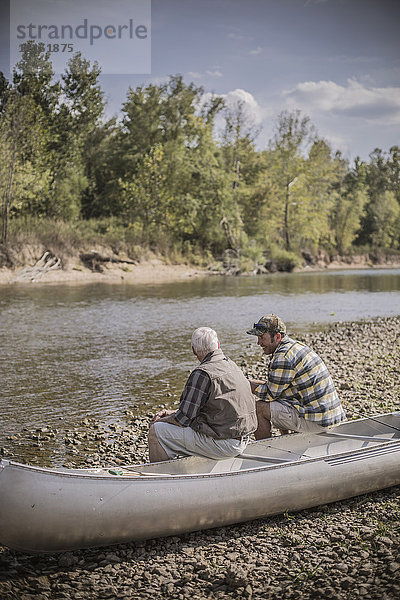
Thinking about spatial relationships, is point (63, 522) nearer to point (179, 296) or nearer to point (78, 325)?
point (78, 325)

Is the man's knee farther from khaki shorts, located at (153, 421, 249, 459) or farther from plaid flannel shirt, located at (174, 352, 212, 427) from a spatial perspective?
plaid flannel shirt, located at (174, 352, 212, 427)

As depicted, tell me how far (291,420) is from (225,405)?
3.84 ft

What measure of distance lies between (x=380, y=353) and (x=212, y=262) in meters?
33.7

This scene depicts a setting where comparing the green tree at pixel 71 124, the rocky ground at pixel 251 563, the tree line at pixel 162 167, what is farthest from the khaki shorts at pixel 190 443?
the green tree at pixel 71 124

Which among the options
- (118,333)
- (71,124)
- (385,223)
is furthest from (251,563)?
(385,223)

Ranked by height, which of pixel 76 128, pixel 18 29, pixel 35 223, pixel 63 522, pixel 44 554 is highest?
pixel 18 29

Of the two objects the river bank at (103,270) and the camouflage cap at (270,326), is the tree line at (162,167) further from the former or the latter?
the camouflage cap at (270,326)

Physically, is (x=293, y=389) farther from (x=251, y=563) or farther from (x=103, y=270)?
(x=103, y=270)

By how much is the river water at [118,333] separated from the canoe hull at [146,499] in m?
3.41

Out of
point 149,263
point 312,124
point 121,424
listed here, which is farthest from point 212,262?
point 121,424

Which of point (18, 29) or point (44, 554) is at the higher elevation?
point (18, 29)

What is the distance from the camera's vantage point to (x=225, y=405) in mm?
Answer: 5059

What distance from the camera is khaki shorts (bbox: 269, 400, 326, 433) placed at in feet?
19.4

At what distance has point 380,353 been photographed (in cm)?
1278
